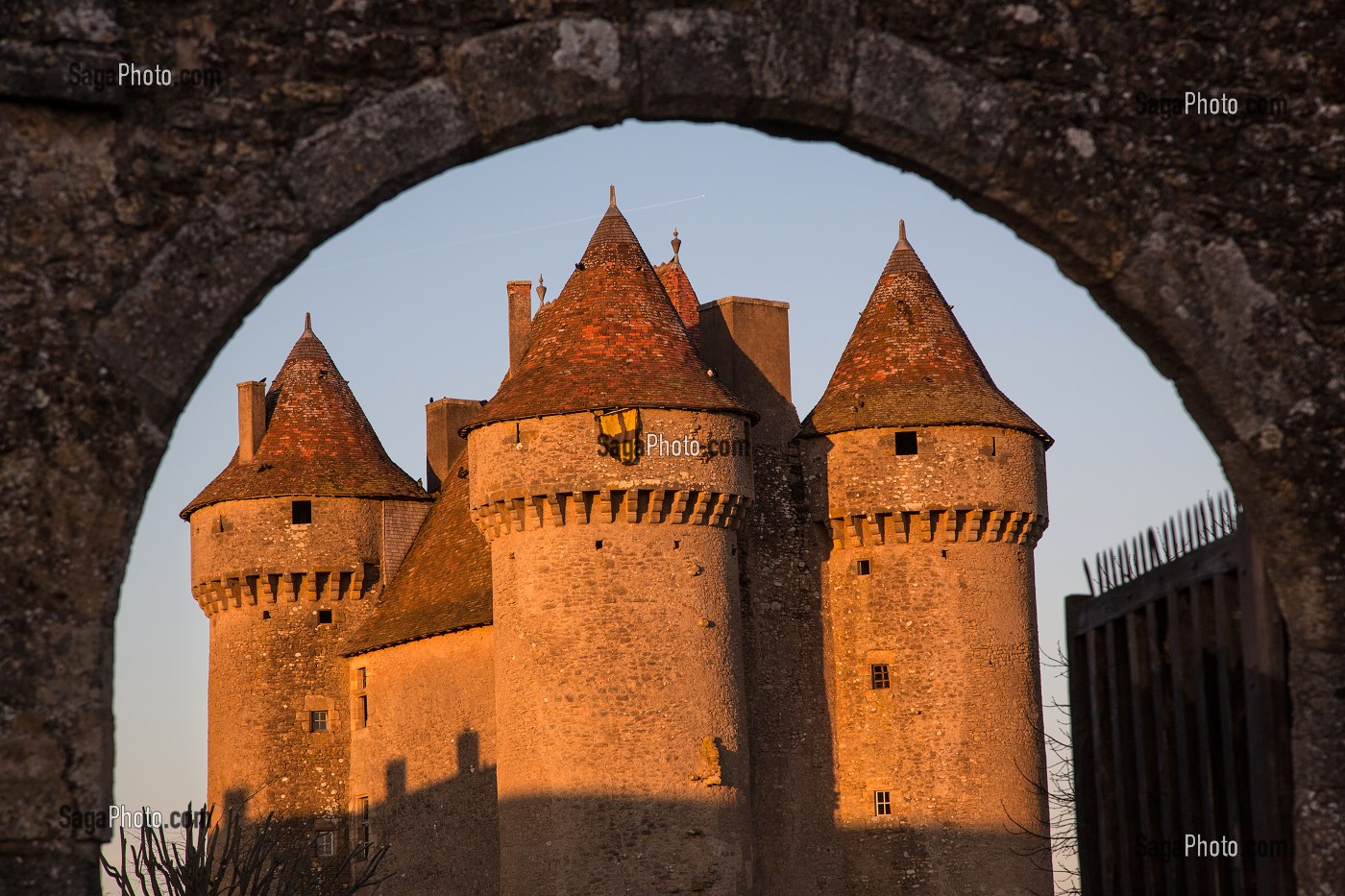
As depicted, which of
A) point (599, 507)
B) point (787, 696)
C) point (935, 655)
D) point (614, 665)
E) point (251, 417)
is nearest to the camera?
point (614, 665)

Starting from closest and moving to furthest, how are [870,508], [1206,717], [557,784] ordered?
[1206,717]
[557,784]
[870,508]

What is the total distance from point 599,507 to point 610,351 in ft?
8.01

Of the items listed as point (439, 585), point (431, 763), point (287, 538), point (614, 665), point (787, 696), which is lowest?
point (431, 763)

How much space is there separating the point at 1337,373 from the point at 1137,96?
1156 millimetres

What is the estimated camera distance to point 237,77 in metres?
6.72

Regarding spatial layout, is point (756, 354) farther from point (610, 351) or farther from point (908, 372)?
point (610, 351)

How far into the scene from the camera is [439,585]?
3186cm

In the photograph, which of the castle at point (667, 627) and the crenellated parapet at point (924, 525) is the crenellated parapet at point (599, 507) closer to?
the castle at point (667, 627)

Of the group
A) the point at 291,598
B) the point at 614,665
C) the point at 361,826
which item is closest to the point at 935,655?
the point at 614,665

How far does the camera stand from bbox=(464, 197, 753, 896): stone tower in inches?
1008

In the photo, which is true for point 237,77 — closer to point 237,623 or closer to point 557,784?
point 557,784

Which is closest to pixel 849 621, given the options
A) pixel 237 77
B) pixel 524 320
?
pixel 524 320

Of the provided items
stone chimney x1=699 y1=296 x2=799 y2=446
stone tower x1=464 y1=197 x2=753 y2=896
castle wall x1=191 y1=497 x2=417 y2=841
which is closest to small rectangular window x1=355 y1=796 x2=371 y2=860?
castle wall x1=191 y1=497 x2=417 y2=841

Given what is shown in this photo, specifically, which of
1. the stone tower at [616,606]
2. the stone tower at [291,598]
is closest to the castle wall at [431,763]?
the stone tower at [291,598]
